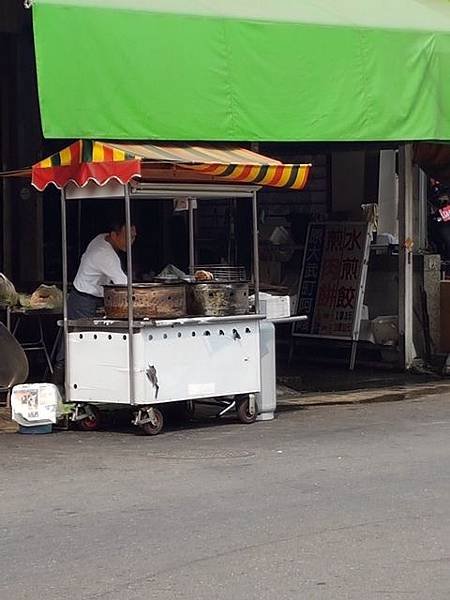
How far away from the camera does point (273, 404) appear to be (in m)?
11.2

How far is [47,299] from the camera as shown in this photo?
12.2m

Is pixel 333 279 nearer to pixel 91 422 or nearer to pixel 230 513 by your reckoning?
pixel 91 422

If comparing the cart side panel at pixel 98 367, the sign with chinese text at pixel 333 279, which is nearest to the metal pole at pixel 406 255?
the sign with chinese text at pixel 333 279

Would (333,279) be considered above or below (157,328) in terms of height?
above

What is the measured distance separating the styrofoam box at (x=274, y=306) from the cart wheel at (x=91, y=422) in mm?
1795

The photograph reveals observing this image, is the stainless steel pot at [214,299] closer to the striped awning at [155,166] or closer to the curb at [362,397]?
the striped awning at [155,166]

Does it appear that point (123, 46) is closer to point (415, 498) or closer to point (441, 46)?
point (441, 46)

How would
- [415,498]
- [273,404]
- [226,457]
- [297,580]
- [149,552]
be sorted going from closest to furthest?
[297,580] < [149,552] < [415,498] < [226,457] < [273,404]

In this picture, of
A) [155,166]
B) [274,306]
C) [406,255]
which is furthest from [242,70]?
[406,255]

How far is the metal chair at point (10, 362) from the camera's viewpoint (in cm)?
1115

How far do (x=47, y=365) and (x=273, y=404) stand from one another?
3.02 metres

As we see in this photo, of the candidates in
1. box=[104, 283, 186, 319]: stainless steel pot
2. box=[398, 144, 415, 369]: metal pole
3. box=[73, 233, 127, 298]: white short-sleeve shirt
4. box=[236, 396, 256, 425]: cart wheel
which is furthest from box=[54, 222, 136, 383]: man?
box=[398, 144, 415, 369]: metal pole

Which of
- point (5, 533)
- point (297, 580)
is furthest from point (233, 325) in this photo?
point (297, 580)

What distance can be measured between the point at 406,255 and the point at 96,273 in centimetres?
473
